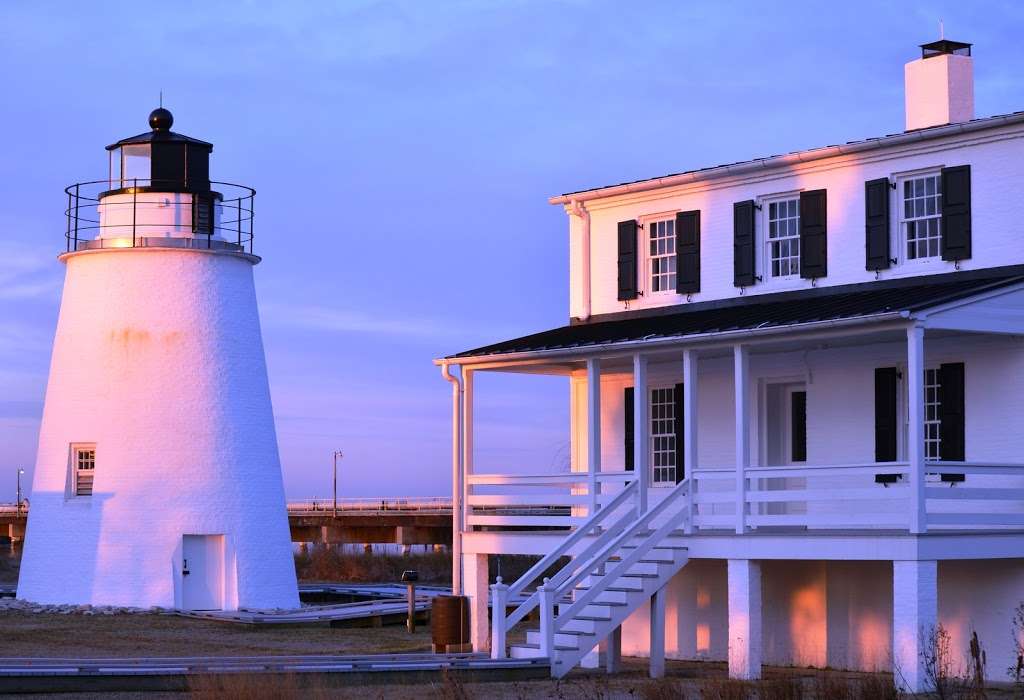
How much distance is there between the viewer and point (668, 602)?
2541 centimetres

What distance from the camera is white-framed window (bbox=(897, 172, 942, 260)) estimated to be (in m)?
23.0

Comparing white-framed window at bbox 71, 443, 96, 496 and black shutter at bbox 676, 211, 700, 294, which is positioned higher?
black shutter at bbox 676, 211, 700, 294

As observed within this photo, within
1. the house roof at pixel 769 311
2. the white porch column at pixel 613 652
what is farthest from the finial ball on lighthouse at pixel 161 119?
the white porch column at pixel 613 652

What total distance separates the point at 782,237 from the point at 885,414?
3.46 m

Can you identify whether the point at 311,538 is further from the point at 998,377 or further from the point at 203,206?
the point at 998,377

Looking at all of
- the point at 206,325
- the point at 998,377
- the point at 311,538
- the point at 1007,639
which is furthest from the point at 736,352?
the point at 311,538

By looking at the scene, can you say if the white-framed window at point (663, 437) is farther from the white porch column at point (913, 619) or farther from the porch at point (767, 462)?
the white porch column at point (913, 619)

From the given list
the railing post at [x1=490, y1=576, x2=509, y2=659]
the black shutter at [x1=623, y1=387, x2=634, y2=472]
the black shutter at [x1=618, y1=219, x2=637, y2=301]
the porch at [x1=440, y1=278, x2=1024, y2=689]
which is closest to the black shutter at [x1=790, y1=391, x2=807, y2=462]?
the porch at [x1=440, y1=278, x2=1024, y2=689]

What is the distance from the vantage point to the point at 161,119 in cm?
3462

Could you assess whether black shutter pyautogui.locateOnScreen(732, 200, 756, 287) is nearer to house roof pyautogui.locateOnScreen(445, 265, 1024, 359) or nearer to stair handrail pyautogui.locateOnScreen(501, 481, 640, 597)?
house roof pyautogui.locateOnScreen(445, 265, 1024, 359)

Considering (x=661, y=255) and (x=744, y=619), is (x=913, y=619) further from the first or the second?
(x=661, y=255)

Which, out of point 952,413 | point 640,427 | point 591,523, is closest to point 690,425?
point 640,427

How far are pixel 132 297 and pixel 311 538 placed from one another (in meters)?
23.0

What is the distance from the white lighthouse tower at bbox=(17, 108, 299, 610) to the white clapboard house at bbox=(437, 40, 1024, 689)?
855 cm
